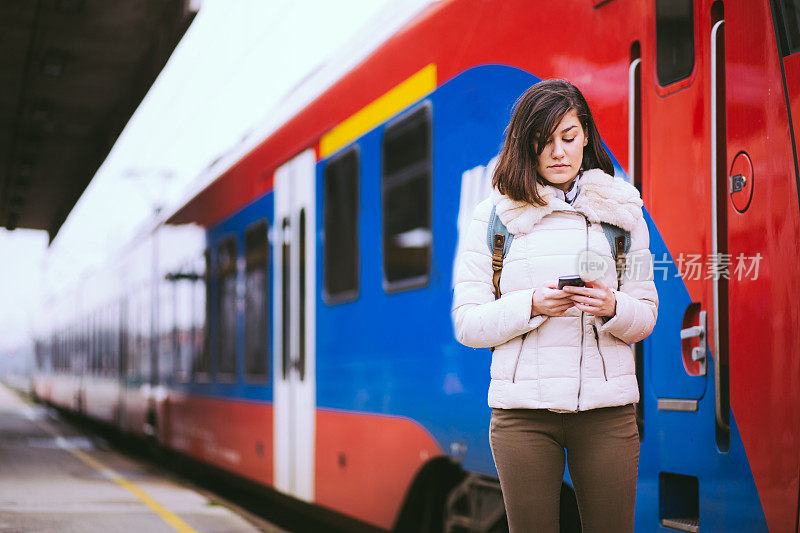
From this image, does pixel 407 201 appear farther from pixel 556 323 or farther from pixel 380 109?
pixel 556 323

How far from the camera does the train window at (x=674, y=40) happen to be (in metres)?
3.30

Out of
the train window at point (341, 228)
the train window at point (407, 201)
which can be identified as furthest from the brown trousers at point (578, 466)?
the train window at point (341, 228)

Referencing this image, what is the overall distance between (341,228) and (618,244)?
11.8 feet

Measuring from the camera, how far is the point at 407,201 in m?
5.19

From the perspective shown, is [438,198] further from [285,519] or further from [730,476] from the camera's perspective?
[285,519]

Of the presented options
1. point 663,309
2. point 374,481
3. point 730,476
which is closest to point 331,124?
point 374,481

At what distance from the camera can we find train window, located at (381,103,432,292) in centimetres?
498

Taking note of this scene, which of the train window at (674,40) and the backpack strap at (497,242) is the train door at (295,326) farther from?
the backpack strap at (497,242)

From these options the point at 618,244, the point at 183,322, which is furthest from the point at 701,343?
the point at 183,322

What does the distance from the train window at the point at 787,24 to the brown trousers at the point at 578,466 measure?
118 cm

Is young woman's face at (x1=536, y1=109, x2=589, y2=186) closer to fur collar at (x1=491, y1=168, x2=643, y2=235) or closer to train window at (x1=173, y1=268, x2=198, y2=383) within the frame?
fur collar at (x1=491, y1=168, x2=643, y2=235)

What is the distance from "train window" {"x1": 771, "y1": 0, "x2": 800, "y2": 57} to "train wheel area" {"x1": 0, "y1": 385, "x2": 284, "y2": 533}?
5.13 metres

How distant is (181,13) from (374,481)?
7.76m

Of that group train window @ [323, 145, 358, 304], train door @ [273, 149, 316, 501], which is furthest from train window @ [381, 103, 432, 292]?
train door @ [273, 149, 316, 501]
